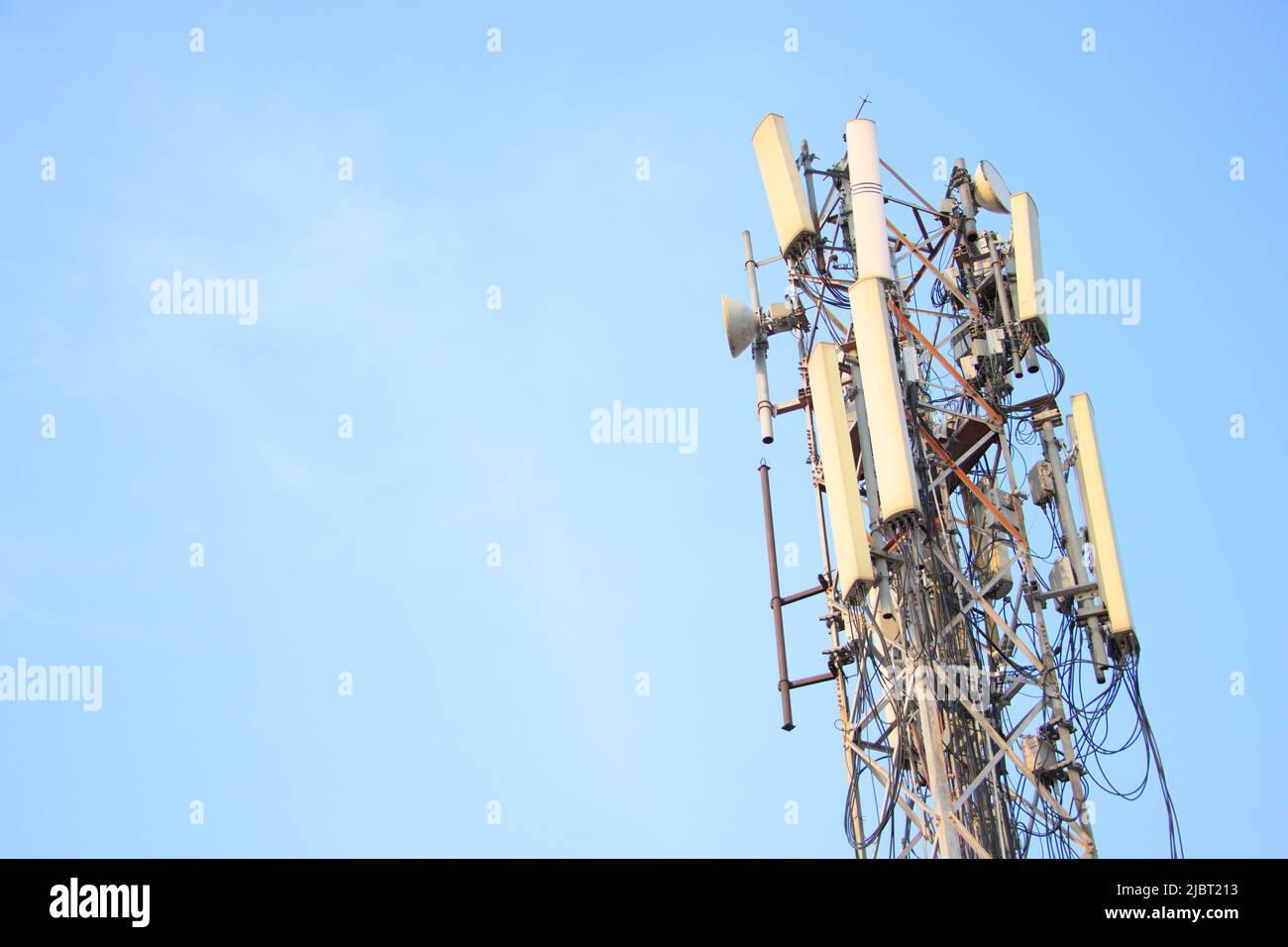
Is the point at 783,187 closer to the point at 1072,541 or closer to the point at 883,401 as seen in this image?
the point at 883,401

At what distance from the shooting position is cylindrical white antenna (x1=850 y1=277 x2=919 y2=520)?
17.9 m

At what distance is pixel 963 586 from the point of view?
20.0m

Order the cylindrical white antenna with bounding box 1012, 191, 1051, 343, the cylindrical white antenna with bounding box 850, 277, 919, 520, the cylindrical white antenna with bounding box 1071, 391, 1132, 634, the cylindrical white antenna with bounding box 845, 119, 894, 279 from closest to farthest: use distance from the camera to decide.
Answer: the cylindrical white antenna with bounding box 850, 277, 919, 520 < the cylindrical white antenna with bounding box 1071, 391, 1132, 634 < the cylindrical white antenna with bounding box 845, 119, 894, 279 < the cylindrical white antenna with bounding box 1012, 191, 1051, 343

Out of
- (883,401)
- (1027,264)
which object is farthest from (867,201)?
(883,401)

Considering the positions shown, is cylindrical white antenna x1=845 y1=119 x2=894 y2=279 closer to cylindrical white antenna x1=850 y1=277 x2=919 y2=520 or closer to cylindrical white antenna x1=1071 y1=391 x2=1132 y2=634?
cylindrical white antenna x1=850 y1=277 x2=919 y2=520

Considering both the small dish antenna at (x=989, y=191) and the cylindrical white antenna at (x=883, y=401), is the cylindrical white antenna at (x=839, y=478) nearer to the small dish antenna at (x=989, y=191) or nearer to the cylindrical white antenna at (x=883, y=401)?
the cylindrical white antenna at (x=883, y=401)

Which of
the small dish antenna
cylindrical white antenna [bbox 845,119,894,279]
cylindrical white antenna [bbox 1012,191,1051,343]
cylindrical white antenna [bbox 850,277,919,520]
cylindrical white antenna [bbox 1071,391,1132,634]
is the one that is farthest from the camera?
the small dish antenna

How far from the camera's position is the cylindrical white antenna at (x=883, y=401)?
1794 cm

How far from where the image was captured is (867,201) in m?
20.3

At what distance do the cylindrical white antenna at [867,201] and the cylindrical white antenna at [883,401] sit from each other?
2.07 feet

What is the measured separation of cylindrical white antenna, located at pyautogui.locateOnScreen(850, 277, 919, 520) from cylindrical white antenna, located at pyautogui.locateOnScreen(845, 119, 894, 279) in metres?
0.63

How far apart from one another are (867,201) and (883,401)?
10.9 feet
